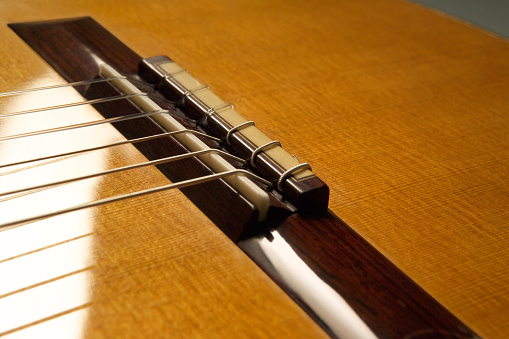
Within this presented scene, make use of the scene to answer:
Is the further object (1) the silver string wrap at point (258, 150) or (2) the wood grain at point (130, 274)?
(1) the silver string wrap at point (258, 150)

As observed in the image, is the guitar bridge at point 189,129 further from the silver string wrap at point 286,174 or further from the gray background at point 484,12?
the gray background at point 484,12

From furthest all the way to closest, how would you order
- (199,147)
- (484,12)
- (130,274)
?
(484,12) < (199,147) < (130,274)

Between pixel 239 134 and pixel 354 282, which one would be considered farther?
pixel 239 134

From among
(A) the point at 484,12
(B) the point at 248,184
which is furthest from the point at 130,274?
A: (A) the point at 484,12

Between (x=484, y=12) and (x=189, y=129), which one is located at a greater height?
(x=484, y=12)

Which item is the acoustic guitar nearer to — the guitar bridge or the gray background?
the guitar bridge

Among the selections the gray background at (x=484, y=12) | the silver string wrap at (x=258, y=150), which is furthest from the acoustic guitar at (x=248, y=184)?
the gray background at (x=484, y=12)

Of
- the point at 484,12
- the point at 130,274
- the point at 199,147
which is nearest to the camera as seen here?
the point at 130,274

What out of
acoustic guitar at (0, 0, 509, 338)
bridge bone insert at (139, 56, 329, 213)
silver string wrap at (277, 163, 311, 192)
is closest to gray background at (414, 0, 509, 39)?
acoustic guitar at (0, 0, 509, 338)

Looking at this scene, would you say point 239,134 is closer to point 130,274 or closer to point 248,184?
point 248,184

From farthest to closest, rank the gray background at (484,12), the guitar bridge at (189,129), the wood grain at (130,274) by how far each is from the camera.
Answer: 1. the gray background at (484,12)
2. the guitar bridge at (189,129)
3. the wood grain at (130,274)
